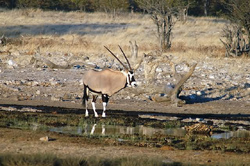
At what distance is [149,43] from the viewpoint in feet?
104

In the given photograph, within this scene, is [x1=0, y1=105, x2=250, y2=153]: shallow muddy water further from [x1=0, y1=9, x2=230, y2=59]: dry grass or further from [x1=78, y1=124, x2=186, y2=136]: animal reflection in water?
[x1=0, y1=9, x2=230, y2=59]: dry grass

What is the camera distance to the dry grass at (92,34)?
1096 inches

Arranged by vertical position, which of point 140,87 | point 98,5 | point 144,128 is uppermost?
point 98,5

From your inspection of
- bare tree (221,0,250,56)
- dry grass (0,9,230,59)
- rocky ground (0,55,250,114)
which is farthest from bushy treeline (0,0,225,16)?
rocky ground (0,55,250,114)

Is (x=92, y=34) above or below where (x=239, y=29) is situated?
below

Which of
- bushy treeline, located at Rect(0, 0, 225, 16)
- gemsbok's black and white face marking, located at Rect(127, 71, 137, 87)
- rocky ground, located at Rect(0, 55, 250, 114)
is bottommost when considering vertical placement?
rocky ground, located at Rect(0, 55, 250, 114)

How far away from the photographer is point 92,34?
3634 centimetres

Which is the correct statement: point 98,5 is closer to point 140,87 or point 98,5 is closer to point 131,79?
point 140,87

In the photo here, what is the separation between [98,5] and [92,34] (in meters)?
22.3

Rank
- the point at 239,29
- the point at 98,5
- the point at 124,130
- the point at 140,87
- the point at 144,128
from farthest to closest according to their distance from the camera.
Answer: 1. the point at 98,5
2. the point at 239,29
3. the point at 140,87
4. the point at 144,128
5. the point at 124,130

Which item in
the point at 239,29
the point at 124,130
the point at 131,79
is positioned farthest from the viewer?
the point at 239,29

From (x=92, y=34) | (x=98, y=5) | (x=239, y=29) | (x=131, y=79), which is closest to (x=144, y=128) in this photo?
(x=131, y=79)

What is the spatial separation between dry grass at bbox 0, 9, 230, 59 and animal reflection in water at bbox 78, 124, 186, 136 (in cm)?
1411

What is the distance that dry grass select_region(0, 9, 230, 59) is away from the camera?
27828 millimetres
